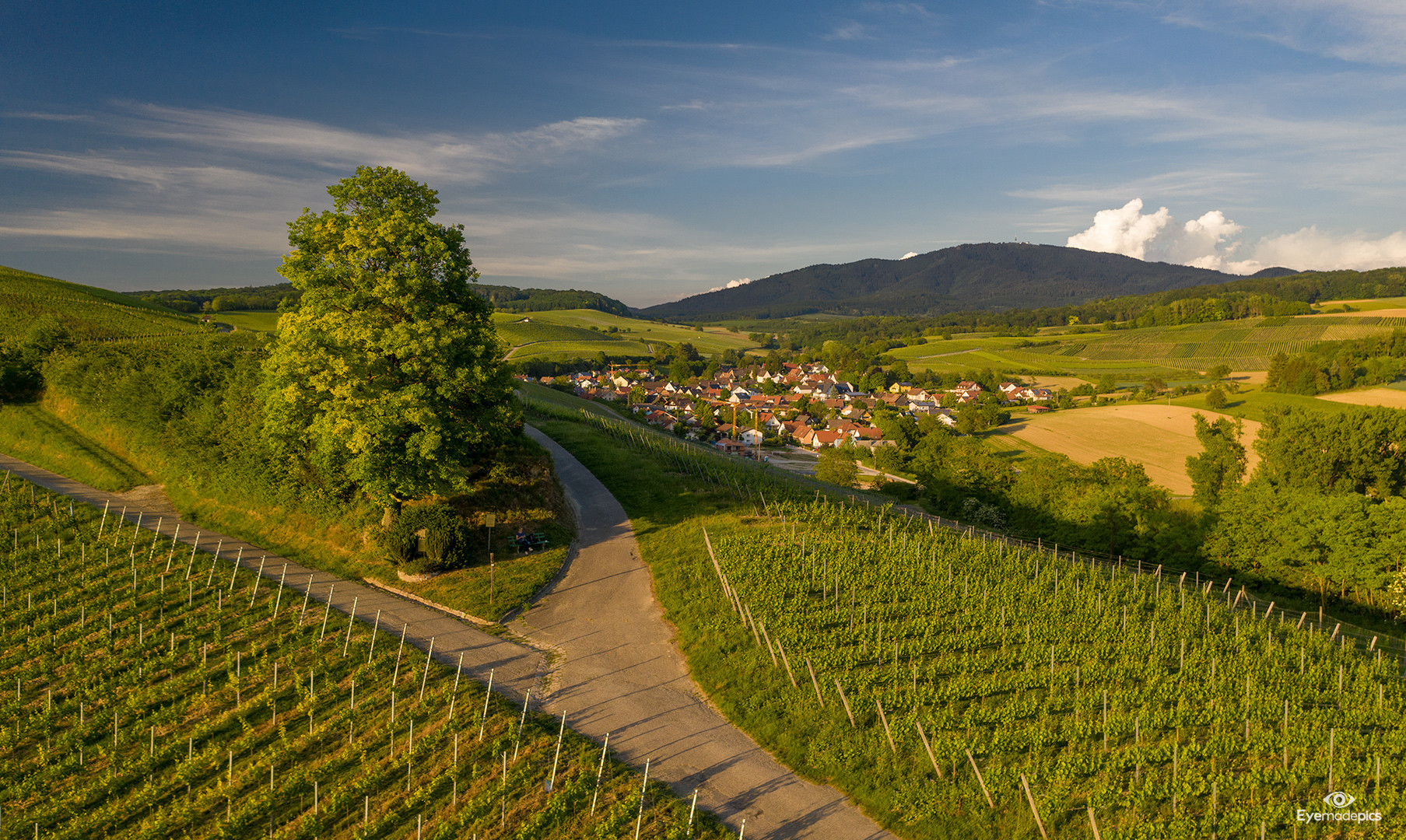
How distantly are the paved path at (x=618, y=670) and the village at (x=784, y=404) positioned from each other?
2193 inches

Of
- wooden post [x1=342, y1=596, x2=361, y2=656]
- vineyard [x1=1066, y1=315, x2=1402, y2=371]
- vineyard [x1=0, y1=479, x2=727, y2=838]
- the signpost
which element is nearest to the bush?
the signpost

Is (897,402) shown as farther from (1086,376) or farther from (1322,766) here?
(1322,766)

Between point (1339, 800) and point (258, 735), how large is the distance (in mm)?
22783

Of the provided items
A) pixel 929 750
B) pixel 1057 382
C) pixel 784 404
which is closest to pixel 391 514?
pixel 929 750

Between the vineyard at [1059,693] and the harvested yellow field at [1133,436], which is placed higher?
the vineyard at [1059,693]

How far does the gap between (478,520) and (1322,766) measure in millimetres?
26019

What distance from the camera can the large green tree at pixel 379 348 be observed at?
2209cm

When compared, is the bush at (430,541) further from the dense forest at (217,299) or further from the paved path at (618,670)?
the dense forest at (217,299)

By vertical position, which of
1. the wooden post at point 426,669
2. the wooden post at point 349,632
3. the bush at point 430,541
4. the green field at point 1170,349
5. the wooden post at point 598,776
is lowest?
the wooden post at point 598,776

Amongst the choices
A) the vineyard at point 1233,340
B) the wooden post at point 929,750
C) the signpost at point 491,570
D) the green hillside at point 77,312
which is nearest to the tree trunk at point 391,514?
the signpost at point 491,570

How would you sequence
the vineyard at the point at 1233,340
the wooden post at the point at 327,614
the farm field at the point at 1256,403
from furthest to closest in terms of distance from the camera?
the vineyard at the point at 1233,340
the farm field at the point at 1256,403
the wooden post at the point at 327,614

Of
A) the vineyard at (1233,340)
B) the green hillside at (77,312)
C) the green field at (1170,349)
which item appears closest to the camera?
the green hillside at (77,312)

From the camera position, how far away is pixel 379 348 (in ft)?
74.2

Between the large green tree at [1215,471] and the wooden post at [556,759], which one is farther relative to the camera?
the large green tree at [1215,471]
